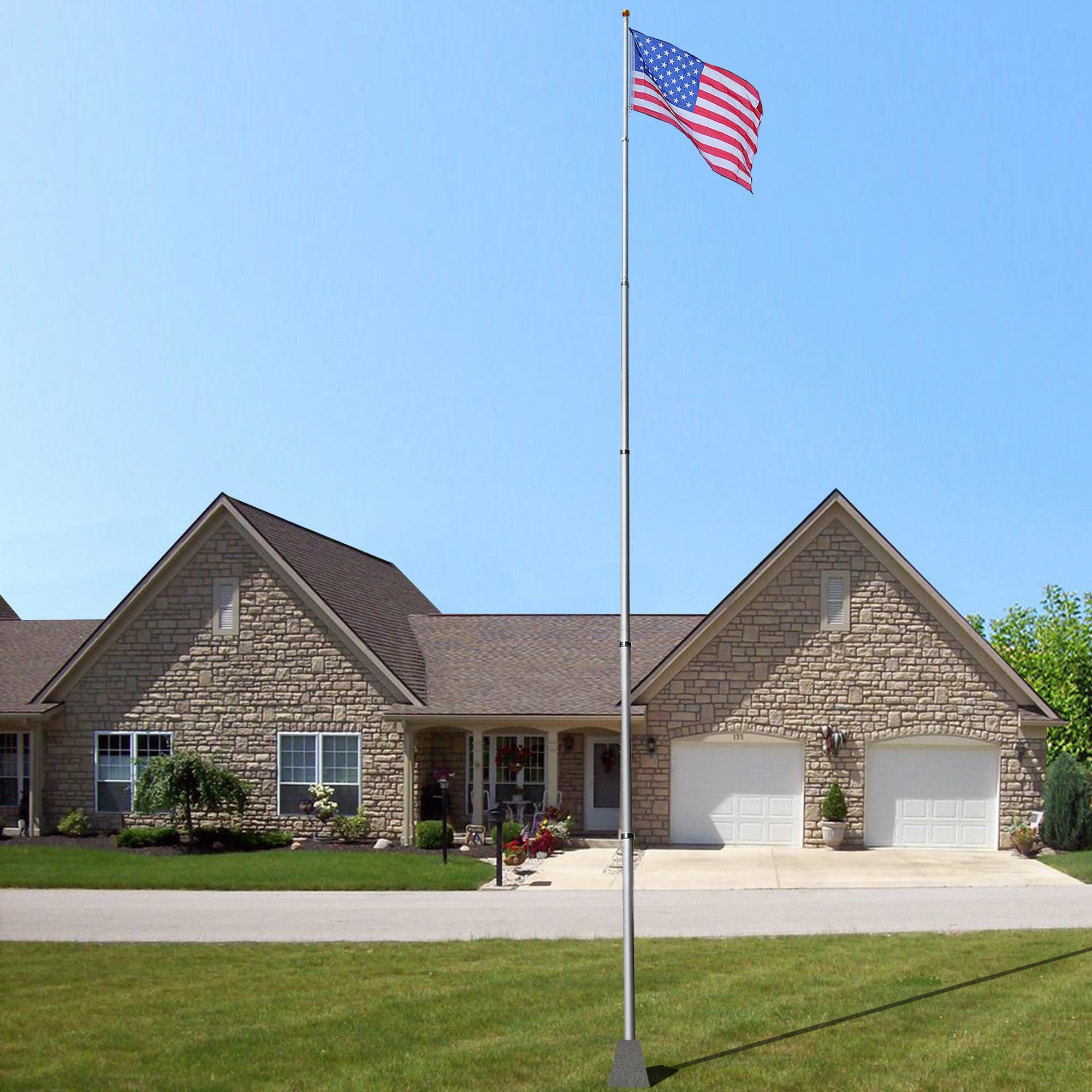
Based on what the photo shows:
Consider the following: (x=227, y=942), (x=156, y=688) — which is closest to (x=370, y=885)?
(x=227, y=942)

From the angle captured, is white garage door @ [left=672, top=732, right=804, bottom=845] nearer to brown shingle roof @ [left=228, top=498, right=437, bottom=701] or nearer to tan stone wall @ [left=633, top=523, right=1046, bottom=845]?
tan stone wall @ [left=633, top=523, right=1046, bottom=845]

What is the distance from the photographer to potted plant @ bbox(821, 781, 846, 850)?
2495cm

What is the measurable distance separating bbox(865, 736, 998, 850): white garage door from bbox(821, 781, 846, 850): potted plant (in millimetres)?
725

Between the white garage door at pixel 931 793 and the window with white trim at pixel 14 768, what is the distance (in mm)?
17939

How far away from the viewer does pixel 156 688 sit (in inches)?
1048

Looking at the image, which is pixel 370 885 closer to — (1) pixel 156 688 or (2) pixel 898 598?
(1) pixel 156 688

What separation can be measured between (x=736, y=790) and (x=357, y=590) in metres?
10.0

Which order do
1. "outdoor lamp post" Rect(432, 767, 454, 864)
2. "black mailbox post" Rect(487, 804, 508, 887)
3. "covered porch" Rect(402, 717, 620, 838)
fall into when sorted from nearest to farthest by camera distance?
"black mailbox post" Rect(487, 804, 508, 887)
"outdoor lamp post" Rect(432, 767, 454, 864)
"covered porch" Rect(402, 717, 620, 838)

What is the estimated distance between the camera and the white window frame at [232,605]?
26516mm

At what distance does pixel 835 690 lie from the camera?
25.6m

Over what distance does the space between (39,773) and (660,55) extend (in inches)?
832

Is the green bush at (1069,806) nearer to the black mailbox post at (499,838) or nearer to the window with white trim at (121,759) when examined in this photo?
the black mailbox post at (499,838)

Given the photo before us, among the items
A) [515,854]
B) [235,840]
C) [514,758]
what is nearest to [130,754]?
[235,840]

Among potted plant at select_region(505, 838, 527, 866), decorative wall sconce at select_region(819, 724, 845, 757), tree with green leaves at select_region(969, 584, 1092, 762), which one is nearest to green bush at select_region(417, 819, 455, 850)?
potted plant at select_region(505, 838, 527, 866)
